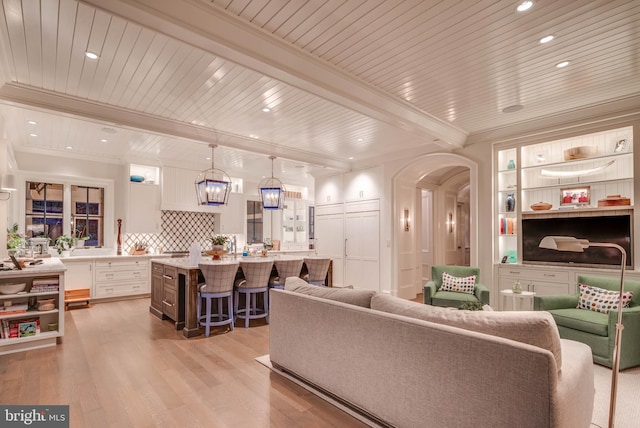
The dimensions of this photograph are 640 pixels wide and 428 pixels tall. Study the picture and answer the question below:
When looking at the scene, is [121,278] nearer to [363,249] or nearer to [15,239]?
[15,239]

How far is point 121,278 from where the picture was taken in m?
6.31

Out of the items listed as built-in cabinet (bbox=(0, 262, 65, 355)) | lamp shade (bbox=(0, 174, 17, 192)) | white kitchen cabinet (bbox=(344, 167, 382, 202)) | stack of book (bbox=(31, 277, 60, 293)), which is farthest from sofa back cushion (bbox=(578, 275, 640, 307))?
lamp shade (bbox=(0, 174, 17, 192))

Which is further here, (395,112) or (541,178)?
(541,178)

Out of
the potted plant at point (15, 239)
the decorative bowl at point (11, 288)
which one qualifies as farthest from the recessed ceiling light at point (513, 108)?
the potted plant at point (15, 239)

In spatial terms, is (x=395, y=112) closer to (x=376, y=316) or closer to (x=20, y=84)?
(x=376, y=316)

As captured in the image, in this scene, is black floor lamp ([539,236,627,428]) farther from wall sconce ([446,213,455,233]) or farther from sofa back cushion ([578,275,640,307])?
wall sconce ([446,213,455,233])

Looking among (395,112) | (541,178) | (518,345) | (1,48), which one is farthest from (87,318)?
(541,178)

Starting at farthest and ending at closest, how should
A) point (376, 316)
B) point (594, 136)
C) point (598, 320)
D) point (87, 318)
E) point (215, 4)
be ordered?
point (87, 318)
point (594, 136)
point (598, 320)
point (215, 4)
point (376, 316)

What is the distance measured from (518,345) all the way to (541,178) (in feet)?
14.3

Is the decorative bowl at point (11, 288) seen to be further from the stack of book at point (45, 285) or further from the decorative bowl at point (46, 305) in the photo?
the decorative bowl at point (46, 305)

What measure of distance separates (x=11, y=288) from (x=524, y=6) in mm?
5480

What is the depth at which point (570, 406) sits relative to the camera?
158 centimetres

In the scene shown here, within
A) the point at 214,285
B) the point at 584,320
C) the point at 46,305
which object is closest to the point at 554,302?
the point at 584,320

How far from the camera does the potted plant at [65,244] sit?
618 centimetres
